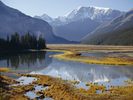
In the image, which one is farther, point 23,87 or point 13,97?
point 23,87

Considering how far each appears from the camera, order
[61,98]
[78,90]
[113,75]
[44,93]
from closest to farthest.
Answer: [61,98]
[44,93]
[78,90]
[113,75]

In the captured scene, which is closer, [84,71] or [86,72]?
[86,72]

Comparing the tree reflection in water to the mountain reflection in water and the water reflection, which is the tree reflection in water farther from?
the water reflection

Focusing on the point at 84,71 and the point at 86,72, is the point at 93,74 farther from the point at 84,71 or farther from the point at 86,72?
the point at 84,71

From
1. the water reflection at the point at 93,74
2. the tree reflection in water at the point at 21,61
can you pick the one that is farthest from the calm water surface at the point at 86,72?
the tree reflection in water at the point at 21,61

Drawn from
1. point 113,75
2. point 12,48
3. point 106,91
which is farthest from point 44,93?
point 12,48

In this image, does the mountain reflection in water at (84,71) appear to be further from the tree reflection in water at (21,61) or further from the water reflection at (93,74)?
the tree reflection in water at (21,61)

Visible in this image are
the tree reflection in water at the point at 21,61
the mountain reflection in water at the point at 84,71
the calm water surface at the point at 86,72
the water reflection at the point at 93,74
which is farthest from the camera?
the tree reflection in water at the point at 21,61

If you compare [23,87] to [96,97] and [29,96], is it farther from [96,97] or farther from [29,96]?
[96,97]

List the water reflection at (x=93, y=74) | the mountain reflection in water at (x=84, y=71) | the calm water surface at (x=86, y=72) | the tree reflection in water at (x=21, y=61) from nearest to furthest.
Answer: the calm water surface at (x=86, y=72) → the water reflection at (x=93, y=74) → the mountain reflection in water at (x=84, y=71) → the tree reflection in water at (x=21, y=61)

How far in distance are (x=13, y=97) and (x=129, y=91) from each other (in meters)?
19.1

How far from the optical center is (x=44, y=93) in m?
48.9

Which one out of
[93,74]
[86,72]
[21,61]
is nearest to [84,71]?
[86,72]

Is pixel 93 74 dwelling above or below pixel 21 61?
below
